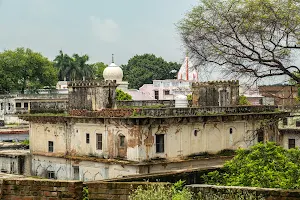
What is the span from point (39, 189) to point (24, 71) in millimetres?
70119

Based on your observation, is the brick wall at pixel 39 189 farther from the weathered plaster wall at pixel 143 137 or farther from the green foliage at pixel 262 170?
the weathered plaster wall at pixel 143 137

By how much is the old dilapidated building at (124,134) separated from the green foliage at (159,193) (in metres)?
18.4

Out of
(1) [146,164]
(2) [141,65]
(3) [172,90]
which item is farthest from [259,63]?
(2) [141,65]

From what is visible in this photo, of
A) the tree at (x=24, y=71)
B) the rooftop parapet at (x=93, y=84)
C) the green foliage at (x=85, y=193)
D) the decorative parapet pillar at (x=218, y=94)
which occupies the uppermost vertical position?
the tree at (x=24, y=71)

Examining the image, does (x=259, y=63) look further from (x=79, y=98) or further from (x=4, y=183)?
(x=79, y=98)

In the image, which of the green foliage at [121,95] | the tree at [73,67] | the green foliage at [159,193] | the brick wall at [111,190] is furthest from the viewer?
the tree at [73,67]

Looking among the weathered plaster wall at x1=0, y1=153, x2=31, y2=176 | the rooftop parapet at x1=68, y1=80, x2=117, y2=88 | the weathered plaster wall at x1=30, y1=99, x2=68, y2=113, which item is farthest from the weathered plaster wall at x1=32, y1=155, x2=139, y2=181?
the rooftop parapet at x1=68, y1=80, x2=117, y2=88

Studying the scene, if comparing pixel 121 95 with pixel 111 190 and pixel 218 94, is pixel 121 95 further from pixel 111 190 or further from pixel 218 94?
pixel 111 190

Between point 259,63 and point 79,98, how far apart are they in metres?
18.6

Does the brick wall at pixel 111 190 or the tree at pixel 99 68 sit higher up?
the tree at pixel 99 68

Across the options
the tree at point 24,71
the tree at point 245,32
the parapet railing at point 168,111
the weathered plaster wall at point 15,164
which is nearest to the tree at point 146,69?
the tree at point 24,71

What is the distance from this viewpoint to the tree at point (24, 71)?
79.8 meters

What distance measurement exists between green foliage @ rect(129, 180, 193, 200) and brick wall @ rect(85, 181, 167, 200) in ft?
0.71

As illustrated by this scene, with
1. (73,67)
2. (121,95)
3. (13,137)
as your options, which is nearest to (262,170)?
(13,137)
